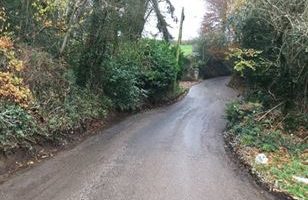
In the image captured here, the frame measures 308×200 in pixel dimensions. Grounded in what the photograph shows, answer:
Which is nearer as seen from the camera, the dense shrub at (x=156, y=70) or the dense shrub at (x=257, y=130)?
the dense shrub at (x=257, y=130)

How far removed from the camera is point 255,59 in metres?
19.3

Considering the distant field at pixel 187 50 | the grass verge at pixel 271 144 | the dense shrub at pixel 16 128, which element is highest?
the distant field at pixel 187 50

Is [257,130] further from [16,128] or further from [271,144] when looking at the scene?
[16,128]

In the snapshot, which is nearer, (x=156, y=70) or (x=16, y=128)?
(x=16, y=128)

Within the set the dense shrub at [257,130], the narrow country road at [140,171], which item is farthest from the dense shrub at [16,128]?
the dense shrub at [257,130]

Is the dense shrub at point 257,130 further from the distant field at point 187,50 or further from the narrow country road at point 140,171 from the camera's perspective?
the distant field at point 187,50

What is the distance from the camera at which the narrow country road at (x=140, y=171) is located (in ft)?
30.5

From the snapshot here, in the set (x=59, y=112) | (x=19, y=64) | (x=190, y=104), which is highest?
(x=19, y=64)

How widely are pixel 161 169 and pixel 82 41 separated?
9.25 m

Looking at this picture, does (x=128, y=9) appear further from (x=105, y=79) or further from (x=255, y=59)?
(x=255, y=59)

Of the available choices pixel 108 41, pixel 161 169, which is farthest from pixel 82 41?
pixel 161 169

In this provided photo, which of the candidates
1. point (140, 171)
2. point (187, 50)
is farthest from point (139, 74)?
point (187, 50)

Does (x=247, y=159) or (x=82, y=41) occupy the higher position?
(x=82, y=41)

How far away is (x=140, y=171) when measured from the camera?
1119 centimetres
